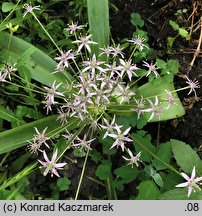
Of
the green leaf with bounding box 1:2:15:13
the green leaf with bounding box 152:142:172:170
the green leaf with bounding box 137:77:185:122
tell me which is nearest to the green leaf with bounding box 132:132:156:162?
the green leaf with bounding box 152:142:172:170

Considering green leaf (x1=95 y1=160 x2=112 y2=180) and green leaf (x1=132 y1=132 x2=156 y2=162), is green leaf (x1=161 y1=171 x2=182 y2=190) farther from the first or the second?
green leaf (x1=95 y1=160 x2=112 y2=180)

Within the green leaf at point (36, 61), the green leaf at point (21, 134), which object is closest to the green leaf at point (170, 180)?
the green leaf at point (21, 134)

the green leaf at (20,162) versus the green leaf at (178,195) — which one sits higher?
the green leaf at (20,162)

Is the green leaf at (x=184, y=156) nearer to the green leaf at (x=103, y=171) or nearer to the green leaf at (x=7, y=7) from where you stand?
the green leaf at (x=103, y=171)

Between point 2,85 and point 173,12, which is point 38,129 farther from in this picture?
point 173,12

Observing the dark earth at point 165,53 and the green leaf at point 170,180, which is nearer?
the green leaf at point 170,180

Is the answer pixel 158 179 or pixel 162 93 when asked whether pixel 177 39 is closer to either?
pixel 162 93

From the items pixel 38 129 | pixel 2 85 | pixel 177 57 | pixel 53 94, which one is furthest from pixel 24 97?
pixel 177 57

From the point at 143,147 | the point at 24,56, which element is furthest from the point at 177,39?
the point at 24,56
